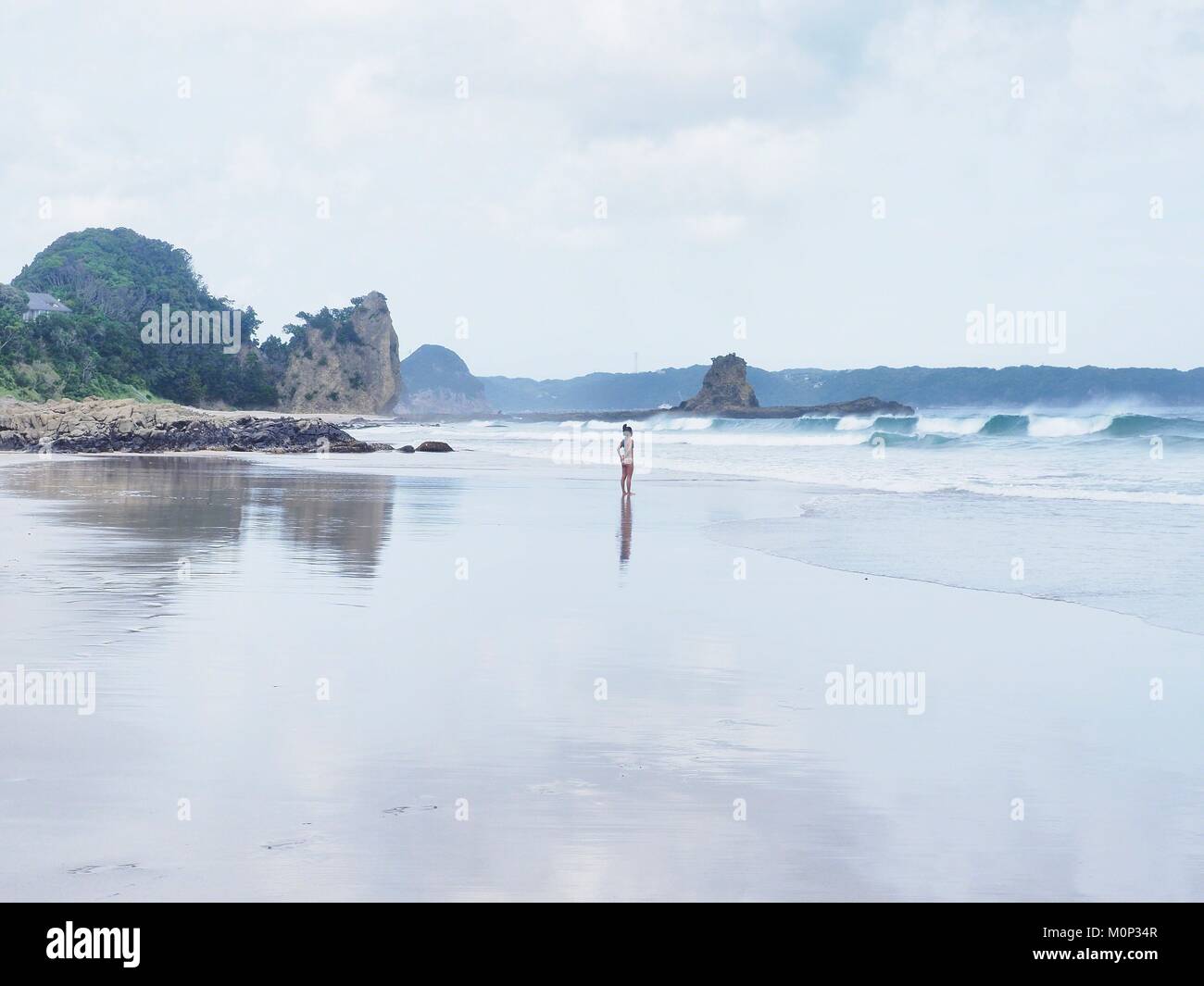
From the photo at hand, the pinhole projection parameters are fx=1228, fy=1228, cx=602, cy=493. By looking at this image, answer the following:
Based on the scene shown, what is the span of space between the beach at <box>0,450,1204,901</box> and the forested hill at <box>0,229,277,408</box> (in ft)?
201

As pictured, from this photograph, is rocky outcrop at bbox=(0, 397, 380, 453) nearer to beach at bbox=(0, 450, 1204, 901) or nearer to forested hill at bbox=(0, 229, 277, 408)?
forested hill at bbox=(0, 229, 277, 408)

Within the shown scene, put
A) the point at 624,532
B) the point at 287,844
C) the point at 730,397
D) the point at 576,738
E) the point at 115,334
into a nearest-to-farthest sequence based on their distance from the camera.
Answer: the point at 287,844 < the point at 576,738 < the point at 624,532 < the point at 115,334 < the point at 730,397

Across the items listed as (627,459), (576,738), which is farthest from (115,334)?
(576,738)

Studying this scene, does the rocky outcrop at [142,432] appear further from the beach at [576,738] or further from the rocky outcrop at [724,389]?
the rocky outcrop at [724,389]

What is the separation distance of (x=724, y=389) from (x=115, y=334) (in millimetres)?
73534

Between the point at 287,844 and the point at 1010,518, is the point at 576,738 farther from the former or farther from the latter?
the point at 1010,518

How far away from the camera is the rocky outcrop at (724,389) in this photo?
14019 cm

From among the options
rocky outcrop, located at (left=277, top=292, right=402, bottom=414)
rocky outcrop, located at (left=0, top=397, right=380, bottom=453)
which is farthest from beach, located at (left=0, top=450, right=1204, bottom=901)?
rocky outcrop, located at (left=277, top=292, right=402, bottom=414)

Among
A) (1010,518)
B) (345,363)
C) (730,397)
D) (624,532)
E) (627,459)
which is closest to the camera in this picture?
(624,532)

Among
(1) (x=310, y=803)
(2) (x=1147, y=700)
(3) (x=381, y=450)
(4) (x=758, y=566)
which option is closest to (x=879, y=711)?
(2) (x=1147, y=700)

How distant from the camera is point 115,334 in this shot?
85562 millimetres

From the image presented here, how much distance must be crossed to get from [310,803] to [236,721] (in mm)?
1408

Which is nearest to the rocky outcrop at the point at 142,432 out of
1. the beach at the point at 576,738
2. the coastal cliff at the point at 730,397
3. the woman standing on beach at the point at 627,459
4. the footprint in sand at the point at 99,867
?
the woman standing on beach at the point at 627,459

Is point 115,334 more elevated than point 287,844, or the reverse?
point 115,334
